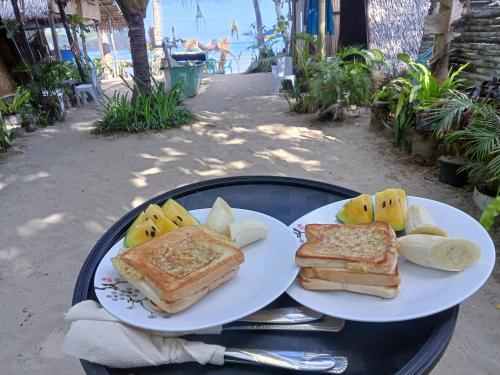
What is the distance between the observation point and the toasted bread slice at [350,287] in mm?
806

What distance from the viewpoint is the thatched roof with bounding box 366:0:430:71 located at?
23.7 feet

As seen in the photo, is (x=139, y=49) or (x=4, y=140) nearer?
(x=4, y=140)

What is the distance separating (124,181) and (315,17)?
5.81 m

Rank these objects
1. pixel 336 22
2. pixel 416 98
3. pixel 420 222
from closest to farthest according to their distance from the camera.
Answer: pixel 420 222
pixel 416 98
pixel 336 22

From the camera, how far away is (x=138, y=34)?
236 inches

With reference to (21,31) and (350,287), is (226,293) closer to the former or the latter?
(350,287)

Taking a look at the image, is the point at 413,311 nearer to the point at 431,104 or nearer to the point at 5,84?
the point at 431,104

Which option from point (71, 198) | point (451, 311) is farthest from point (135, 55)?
point (451, 311)

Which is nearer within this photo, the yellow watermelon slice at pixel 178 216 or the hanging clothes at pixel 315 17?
the yellow watermelon slice at pixel 178 216

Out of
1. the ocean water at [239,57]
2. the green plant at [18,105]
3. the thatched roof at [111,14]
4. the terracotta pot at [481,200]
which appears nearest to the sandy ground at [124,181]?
the terracotta pot at [481,200]

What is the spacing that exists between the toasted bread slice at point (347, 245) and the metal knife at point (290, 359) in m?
0.20

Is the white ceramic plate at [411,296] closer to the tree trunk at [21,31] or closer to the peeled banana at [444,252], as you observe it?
the peeled banana at [444,252]

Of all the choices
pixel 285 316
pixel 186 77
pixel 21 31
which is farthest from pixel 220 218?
pixel 186 77

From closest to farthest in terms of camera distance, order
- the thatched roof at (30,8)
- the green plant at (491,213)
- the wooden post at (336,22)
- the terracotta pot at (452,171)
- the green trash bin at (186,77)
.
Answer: the green plant at (491,213) < the terracotta pot at (452,171) < the wooden post at (336,22) < the green trash bin at (186,77) < the thatched roof at (30,8)
